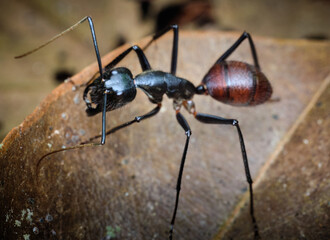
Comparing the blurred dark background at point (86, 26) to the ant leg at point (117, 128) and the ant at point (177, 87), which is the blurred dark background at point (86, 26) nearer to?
the ant at point (177, 87)

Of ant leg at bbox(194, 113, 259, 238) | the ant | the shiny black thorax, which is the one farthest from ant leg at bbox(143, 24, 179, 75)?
ant leg at bbox(194, 113, 259, 238)

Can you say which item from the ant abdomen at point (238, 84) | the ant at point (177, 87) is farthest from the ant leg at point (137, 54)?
the ant abdomen at point (238, 84)

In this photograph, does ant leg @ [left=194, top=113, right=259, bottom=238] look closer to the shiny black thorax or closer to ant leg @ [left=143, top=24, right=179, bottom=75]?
the shiny black thorax

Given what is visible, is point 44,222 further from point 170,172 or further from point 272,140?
point 272,140

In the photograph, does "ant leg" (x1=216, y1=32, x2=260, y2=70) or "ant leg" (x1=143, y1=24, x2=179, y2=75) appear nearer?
"ant leg" (x1=143, y1=24, x2=179, y2=75)

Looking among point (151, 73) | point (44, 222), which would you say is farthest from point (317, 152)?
point (44, 222)

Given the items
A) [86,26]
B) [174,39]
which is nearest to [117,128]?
[174,39]

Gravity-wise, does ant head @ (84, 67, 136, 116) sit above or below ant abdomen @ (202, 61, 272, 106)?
above
